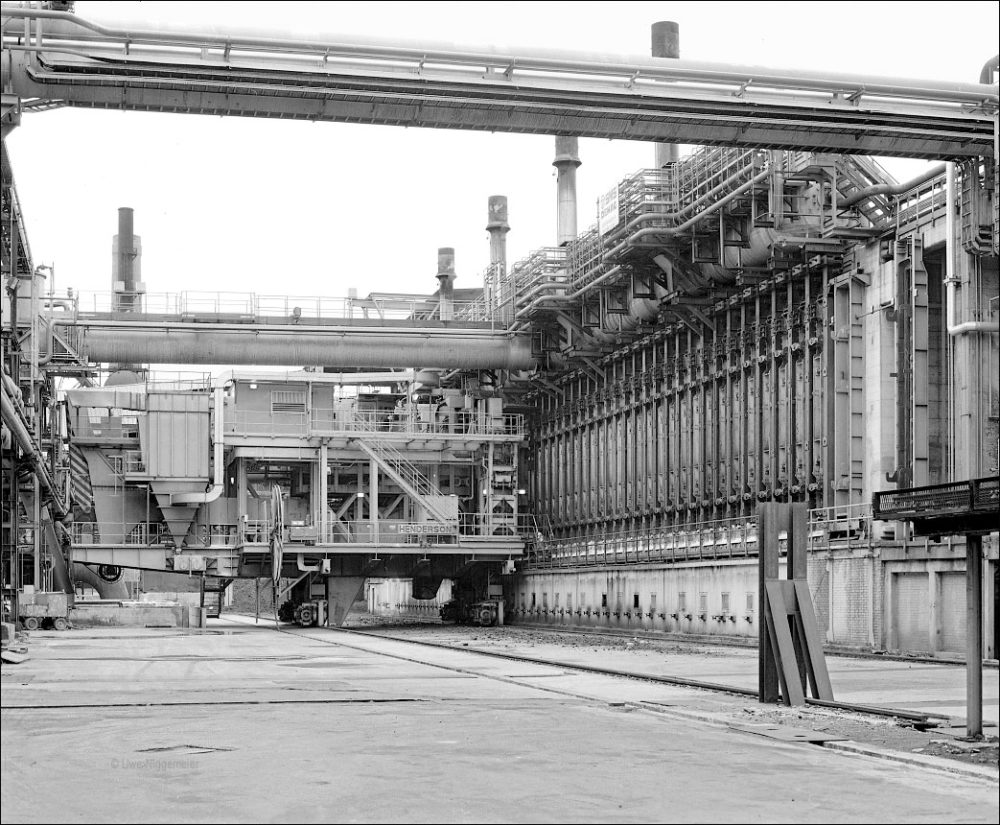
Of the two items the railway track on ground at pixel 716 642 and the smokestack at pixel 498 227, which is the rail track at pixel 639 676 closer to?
the railway track on ground at pixel 716 642

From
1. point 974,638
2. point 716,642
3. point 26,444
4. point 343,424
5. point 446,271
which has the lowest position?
point 716,642

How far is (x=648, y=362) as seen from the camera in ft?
162

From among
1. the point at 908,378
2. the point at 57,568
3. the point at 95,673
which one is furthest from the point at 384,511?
the point at 95,673

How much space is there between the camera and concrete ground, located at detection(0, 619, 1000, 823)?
10023 mm

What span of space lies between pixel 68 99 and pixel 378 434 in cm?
3201

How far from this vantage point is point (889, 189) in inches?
1326

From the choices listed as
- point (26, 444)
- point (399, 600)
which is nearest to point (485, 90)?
point (26, 444)

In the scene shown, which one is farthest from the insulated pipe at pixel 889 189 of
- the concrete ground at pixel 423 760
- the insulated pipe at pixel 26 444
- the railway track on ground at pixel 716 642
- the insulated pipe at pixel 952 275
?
the insulated pipe at pixel 26 444

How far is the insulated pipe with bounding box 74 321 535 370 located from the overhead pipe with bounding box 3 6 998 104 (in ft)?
88.5

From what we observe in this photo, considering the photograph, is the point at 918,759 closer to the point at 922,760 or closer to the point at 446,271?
the point at 922,760

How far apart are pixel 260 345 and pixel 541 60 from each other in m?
27.9

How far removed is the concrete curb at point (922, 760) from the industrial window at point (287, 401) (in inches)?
1730

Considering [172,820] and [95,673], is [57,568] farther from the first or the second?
[172,820]

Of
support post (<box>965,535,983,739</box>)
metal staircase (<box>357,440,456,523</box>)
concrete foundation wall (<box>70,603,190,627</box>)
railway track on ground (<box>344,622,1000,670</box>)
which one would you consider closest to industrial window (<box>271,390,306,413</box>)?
metal staircase (<box>357,440,456,523</box>)
